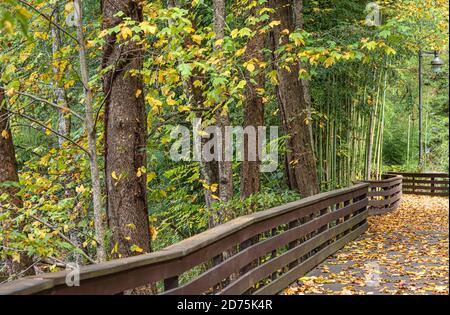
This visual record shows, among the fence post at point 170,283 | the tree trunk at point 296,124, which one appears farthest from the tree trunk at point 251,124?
the fence post at point 170,283

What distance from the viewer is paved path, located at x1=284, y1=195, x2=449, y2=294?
22.8ft

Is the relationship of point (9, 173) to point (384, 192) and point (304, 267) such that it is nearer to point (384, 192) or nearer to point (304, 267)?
point (304, 267)

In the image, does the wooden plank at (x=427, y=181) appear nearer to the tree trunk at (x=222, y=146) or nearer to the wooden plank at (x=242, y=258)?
the tree trunk at (x=222, y=146)

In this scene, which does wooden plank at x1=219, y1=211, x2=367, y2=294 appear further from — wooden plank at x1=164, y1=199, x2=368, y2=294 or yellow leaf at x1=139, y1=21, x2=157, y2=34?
yellow leaf at x1=139, y1=21, x2=157, y2=34

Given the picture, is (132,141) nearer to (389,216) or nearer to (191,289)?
(191,289)

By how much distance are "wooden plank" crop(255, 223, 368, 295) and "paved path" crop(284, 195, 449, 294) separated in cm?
8

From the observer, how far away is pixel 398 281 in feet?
23.8

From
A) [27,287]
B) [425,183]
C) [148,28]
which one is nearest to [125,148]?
[148,28]

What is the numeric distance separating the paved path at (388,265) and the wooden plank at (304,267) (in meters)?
0.08

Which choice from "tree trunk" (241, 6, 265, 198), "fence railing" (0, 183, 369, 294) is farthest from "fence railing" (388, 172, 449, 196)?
"tree trunk" (241, 6, 265, 198)

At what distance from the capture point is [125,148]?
705 centimetres

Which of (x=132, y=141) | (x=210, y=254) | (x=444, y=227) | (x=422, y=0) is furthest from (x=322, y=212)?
(x=422, y=0)

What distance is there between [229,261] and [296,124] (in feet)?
20.3

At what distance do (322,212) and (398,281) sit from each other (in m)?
1.95
